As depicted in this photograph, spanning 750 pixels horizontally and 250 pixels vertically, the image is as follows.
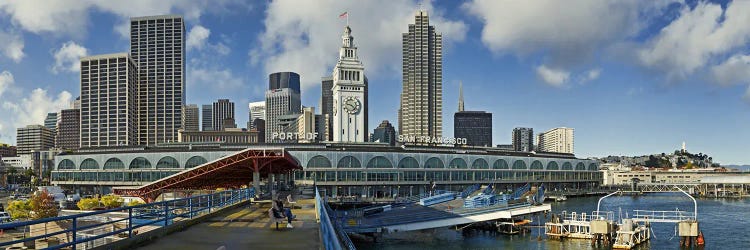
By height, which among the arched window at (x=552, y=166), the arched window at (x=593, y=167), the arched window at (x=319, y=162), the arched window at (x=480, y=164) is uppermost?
the arched window at (x=319, y=162)

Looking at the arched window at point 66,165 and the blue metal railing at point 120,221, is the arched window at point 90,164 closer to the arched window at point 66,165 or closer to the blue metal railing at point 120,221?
the arched window at point 66,165

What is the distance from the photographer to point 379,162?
137125 mm

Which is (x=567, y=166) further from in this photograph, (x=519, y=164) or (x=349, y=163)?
(x=349, y=163)

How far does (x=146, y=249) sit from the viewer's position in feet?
66.3

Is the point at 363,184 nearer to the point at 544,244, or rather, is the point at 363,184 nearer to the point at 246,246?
the point at 544,244

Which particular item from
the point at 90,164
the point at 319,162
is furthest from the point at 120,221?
the point at 90,164

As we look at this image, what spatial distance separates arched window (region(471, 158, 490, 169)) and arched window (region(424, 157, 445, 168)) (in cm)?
944

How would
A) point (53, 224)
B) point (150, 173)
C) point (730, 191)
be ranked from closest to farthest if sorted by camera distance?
point (53, 224)
point (150, 173)
point (730, 191)

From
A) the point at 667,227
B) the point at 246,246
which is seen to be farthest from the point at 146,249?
the point at 667,227

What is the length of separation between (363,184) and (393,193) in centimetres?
923

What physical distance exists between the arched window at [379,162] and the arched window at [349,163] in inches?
106

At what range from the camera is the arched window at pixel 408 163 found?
5485 inches

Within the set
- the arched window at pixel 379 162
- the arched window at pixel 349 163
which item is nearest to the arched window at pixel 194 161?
the arched window at pixel 349 163

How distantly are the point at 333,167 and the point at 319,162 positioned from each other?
3243 mm
